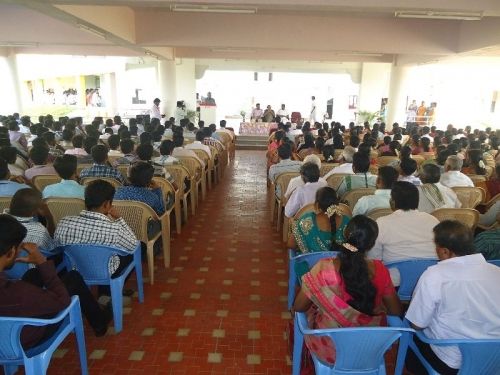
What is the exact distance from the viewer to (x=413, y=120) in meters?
16.5

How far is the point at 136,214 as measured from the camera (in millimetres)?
3461

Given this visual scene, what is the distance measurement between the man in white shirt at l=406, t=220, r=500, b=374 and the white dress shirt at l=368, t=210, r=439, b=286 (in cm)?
71

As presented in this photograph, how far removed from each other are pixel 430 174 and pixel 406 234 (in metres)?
1.29

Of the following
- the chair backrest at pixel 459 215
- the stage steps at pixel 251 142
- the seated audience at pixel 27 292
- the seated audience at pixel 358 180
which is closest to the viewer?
the seated audience at pixel 27 292

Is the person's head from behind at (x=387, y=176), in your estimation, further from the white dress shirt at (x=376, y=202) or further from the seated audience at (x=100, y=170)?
the seated audience at (x=100, y=170)

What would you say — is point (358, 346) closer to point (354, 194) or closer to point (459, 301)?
point (459, 301)

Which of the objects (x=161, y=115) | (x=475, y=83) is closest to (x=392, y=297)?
(x=161, y=115)

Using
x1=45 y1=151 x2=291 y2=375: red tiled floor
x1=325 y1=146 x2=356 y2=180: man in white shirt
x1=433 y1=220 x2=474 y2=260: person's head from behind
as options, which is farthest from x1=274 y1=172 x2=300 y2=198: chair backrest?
x1=433 y1=220 x2=474 y2=260: person's head from behind

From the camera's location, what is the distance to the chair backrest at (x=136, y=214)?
3.43 m

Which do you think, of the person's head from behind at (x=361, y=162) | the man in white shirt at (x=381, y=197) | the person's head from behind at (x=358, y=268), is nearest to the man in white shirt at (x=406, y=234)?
the man in white shirt at (x=381, y=197)

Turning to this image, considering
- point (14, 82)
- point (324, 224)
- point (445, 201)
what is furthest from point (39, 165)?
point (14, 82)

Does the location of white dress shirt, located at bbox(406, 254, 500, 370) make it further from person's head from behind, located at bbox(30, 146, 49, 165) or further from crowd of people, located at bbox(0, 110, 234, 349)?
person's head from behind, located at bbox(30, 146, 49, 165)

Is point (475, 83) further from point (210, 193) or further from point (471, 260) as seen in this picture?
point (471, 260)

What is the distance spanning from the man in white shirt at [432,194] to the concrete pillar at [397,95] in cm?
930
